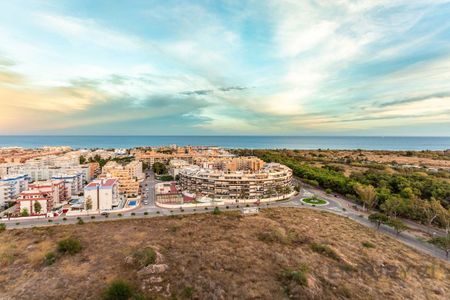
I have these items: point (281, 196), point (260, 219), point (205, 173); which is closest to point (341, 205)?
point (281, 196)

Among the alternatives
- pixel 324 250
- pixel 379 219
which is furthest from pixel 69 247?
pixel 379 219

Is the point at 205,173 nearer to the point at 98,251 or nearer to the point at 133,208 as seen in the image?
the point at 133,208

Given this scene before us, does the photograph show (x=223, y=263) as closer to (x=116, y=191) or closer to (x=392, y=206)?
(x=392, y=206)

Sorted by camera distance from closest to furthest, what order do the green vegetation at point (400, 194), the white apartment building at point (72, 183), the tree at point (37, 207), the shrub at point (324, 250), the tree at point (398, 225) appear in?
the shrub at point (324, 250) < the tree at point (398, 225) < the green vegetation at point (400, 194) < the tree at point (37, 207) < the white apartment building at point (72, 183)

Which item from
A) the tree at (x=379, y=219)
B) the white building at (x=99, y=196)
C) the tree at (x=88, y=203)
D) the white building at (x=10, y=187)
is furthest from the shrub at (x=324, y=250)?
the white building at (x=10, y=187)

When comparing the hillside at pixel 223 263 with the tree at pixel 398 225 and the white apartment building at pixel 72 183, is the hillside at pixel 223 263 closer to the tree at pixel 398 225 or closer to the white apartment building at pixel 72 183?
the tree at pixel 398 225

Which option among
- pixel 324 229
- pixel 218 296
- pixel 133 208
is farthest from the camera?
pixel 133 208

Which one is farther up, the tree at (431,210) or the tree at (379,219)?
the tree at (431,210)
